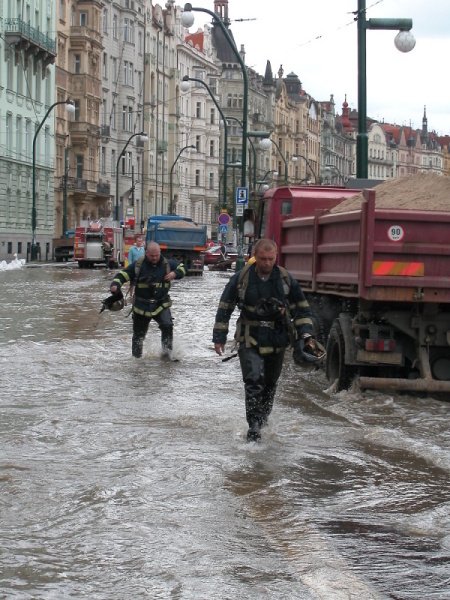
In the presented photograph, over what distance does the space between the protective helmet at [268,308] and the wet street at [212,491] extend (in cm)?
101

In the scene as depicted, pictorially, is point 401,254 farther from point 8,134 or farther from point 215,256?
point 8,134

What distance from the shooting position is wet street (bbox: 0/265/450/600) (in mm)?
6059

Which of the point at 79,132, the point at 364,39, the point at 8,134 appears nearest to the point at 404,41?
the point at 364,39

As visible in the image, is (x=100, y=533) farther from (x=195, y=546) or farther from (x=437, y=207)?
(x=437, y=207)

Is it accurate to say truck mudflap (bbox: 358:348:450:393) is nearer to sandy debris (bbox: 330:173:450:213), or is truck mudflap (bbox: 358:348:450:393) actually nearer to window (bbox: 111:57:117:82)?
sandy debris (bbox: 330:173:450:213)

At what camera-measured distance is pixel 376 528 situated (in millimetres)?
7188

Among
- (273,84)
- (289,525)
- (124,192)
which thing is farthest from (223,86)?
(289,525)

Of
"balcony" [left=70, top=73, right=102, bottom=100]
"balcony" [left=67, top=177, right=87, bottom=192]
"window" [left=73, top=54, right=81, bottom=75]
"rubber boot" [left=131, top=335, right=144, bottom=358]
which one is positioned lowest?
"rubber boot" [left=131, top=335, right=144, bottom=358]

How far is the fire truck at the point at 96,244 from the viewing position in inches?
2549

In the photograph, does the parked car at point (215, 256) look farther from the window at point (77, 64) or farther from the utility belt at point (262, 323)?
the utility belt at point (262, 323)

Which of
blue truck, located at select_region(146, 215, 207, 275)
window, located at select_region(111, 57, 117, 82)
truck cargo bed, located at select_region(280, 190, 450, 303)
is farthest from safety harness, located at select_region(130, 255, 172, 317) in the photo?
window, located at select_region(111, 57, 117, 82)

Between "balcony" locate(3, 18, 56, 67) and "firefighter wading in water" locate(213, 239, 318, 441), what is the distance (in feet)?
211

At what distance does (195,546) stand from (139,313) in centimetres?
1031

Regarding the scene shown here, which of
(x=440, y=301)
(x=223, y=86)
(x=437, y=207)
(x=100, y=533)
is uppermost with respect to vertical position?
(x=223, y=86)
